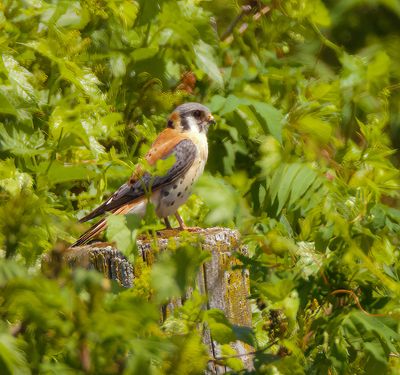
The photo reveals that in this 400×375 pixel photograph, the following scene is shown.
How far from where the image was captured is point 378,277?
3068mm

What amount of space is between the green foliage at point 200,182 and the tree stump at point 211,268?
0.11 meters

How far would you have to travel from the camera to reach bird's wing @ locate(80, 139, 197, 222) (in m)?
4.91

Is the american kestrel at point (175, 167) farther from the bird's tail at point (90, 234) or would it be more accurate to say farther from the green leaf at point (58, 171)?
the green leaf at point (58, 171)

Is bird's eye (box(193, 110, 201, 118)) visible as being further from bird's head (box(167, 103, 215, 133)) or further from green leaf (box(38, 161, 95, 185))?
green leaf (box(38, 161, 95, 185))

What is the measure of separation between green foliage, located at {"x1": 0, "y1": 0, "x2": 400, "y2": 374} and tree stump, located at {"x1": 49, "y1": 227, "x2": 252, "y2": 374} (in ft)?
0.37

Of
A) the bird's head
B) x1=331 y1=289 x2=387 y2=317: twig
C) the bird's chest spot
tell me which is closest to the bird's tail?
the bird's chest spot

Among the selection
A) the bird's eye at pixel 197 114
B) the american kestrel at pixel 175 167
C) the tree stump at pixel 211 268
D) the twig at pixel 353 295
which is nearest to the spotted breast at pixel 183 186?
the american kestrel at pixel 175 167

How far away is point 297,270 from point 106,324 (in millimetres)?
1303

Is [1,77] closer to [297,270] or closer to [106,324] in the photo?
[297,270]

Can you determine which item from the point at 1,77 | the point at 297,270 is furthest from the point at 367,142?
the point at 1,77

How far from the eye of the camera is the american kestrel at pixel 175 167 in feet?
16.5

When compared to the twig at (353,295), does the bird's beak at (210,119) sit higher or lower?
lower

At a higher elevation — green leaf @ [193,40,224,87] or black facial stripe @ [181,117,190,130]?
green leaf @ [193,40,224,87]

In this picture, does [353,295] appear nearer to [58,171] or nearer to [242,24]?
[58,171]
